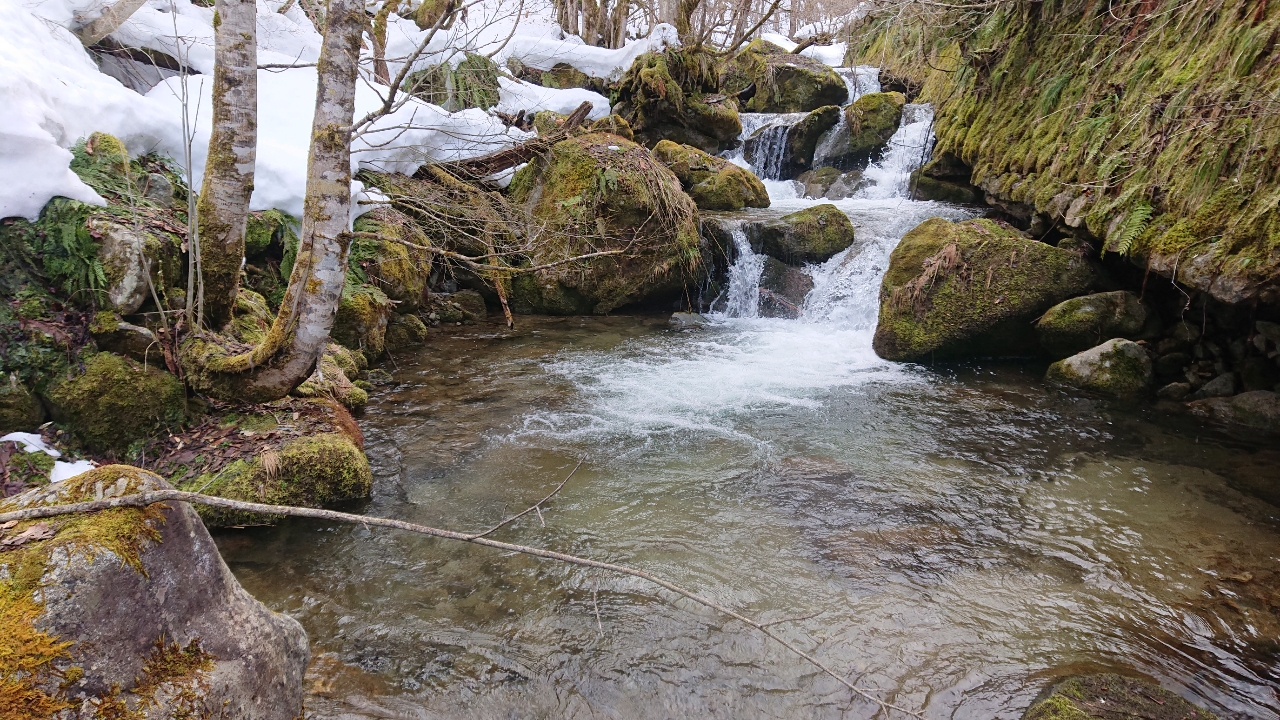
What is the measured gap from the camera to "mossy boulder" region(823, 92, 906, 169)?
1500cm

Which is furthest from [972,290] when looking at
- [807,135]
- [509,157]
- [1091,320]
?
[807,135]

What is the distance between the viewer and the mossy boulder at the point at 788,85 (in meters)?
17.9

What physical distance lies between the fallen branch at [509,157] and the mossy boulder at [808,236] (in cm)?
382

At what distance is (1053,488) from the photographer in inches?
195

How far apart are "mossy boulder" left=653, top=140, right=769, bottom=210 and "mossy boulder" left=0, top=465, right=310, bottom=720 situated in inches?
446

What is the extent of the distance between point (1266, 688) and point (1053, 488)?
2.06 m

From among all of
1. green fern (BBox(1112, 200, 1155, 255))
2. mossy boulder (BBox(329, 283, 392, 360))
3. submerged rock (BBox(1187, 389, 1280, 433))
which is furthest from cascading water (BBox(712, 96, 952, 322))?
mossy boulder (BBox(329, 283, 392, 360))

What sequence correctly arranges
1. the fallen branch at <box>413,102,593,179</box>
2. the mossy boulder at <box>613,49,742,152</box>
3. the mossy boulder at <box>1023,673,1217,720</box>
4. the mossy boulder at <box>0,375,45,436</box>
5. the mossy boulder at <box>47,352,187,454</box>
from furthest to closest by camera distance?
the mossy boulder at <box>613,49,742,152</box>, the fallen branch at <box>413,102,593,179</box>, the mossy boulder at <box>47,352,187,454</box>, the mossy boulder at <box>0,375,45,436</box>, the mossy boulder at <box>1023,673,1217,720</box>

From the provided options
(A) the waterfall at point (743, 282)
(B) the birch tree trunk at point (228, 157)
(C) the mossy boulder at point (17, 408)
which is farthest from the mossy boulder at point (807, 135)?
(C) the mossy boulder at point (17, 408)

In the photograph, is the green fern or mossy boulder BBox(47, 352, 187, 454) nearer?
mossy boulder BBox(47, 352, 187, 454)

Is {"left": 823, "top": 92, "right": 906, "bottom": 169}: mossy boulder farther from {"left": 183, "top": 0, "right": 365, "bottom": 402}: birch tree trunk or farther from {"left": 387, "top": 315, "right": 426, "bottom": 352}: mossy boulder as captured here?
{"left": 183, "top": 0, "right": 365, "bottom": 402}: birch tree trunk

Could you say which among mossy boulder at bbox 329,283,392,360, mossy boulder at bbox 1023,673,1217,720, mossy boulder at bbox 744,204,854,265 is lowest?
mossy boulder at bbox 1023,673,1217,720

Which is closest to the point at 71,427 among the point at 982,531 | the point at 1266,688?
the point at 982,531

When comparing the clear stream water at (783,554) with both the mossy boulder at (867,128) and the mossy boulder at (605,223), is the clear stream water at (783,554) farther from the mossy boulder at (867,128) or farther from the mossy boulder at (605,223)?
the mossy boulder at (867,128)
